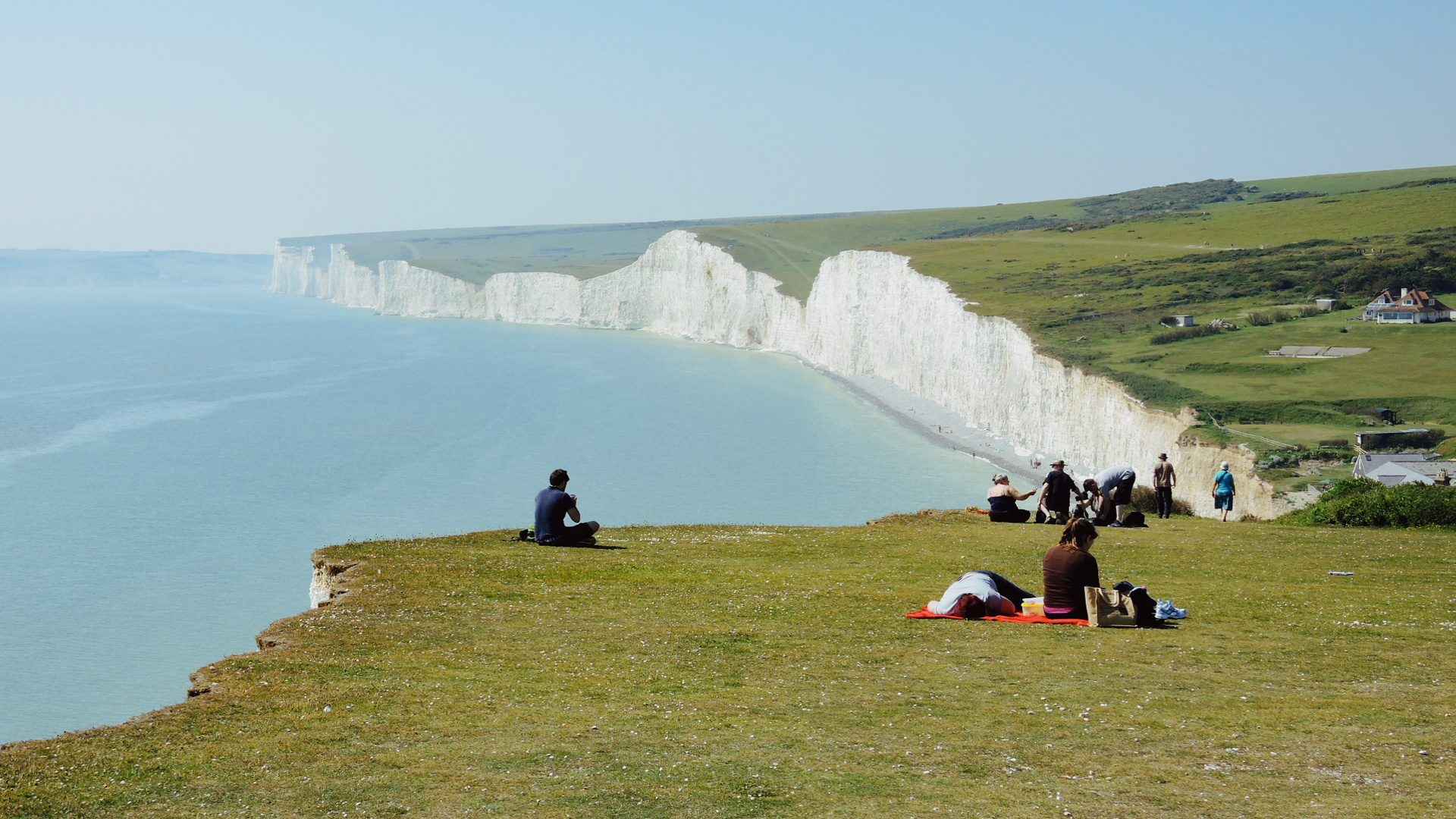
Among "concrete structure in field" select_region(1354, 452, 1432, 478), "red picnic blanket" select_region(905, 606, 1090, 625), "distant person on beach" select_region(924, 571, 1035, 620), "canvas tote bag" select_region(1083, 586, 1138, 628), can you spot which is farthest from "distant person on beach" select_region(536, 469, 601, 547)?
"concrete structure in field" select_region(1354, 452, 1432, 478)

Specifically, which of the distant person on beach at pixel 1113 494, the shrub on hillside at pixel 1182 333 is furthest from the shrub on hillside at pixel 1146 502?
the shrub on hillside at pixel 1182 333

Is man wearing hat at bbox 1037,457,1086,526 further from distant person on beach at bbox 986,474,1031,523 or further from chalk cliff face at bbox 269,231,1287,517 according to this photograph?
chalk cliff face at bbox 269,231,1287,517

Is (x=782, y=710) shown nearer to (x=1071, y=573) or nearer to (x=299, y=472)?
(x=1071, y=573)

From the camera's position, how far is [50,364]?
137 metres

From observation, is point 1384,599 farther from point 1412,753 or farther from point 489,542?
point 489,542

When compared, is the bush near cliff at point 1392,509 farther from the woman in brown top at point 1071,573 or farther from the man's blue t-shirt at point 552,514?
the man's blue t-shirt at point 552,514

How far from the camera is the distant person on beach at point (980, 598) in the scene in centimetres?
1399

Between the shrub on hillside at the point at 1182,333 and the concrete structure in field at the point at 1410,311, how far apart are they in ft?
32.5

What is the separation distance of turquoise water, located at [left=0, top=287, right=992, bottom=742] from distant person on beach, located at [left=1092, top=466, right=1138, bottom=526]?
86.0ft

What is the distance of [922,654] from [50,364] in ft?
501

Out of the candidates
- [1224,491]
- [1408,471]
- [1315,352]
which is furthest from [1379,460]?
[1315,352]

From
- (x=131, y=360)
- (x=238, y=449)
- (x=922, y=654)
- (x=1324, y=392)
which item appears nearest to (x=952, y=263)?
(x=1324, y=392)

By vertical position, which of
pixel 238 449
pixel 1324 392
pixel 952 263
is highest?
pixel 952 263

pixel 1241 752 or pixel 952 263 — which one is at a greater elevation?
pixel 952 263
